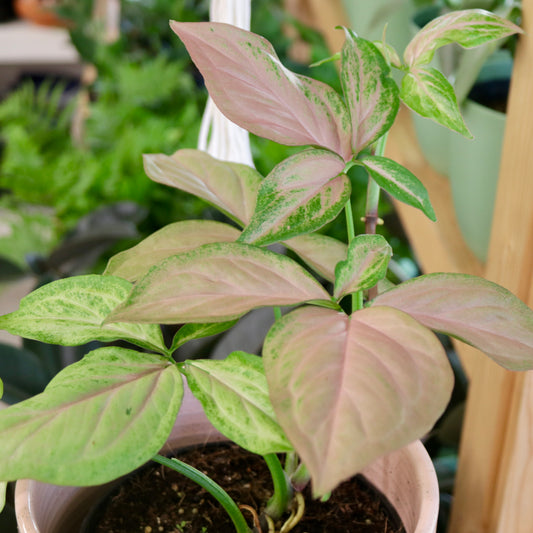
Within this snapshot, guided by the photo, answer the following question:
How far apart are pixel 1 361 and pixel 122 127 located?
3.09 feet

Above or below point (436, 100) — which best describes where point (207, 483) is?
below

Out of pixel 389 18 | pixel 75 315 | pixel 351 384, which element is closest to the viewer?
pixel 351 384

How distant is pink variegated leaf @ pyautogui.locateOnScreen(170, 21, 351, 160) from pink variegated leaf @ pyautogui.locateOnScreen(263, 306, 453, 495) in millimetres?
98

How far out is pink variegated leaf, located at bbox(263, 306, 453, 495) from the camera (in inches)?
8.7

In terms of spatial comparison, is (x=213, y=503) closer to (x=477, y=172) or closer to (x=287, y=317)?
(x=287, y=317)

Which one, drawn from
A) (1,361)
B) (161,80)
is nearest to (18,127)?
(161,80)

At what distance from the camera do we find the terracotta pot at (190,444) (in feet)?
1.17

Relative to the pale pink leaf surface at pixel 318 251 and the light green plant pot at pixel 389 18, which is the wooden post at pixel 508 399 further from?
the light green plant pot at pixel 389 18

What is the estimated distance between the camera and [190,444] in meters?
0.47

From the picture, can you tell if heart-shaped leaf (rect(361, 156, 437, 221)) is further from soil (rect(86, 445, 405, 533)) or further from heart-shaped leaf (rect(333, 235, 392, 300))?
soil (rect(86, 445, 405, 533))

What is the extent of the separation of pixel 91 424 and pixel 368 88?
0.69 feet

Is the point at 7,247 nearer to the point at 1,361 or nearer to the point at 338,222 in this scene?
the point at 338,222

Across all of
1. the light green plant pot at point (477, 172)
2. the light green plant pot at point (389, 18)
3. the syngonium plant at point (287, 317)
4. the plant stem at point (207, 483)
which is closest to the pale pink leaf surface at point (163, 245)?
the syngonium plant at point (287, 317)

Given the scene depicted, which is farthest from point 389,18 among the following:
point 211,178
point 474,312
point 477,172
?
point 474,312
